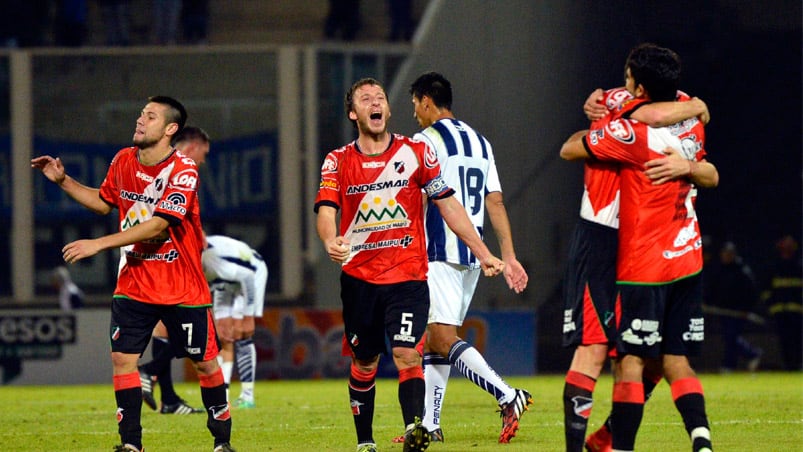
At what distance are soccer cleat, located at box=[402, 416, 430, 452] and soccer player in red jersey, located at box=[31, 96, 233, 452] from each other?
3.60ft

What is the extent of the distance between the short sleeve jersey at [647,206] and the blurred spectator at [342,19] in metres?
17.0

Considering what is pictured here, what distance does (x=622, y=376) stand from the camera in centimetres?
671

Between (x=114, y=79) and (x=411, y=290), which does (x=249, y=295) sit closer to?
(x=411, y=290)

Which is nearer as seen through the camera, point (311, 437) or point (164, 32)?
point (311, 437)

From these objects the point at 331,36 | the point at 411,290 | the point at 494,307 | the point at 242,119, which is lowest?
the point at 494,307

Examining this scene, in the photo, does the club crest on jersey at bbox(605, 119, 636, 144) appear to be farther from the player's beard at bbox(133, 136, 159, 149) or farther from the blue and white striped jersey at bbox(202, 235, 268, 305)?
the blue and white striped jersey at bbox(202, 235, 268, 305)

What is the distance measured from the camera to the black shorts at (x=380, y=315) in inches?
299

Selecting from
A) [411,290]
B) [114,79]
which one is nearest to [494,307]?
[114,79]

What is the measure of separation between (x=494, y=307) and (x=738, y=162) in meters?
5.00

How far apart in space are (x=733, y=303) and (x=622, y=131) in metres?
14.9

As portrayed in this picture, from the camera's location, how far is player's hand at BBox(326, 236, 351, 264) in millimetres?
7121

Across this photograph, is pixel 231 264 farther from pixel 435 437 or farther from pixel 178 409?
pixel 435 437

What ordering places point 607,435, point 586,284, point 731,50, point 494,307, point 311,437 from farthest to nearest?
point 731,50
point 494,307
point 311,437
point 607,435
point 586,284

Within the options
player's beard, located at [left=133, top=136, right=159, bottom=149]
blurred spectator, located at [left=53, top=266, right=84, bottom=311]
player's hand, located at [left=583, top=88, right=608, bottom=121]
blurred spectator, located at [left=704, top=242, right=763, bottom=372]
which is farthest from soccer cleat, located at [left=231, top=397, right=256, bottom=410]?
blurred spectator, located at [left=704, top=242, right=763, bottom=372]
